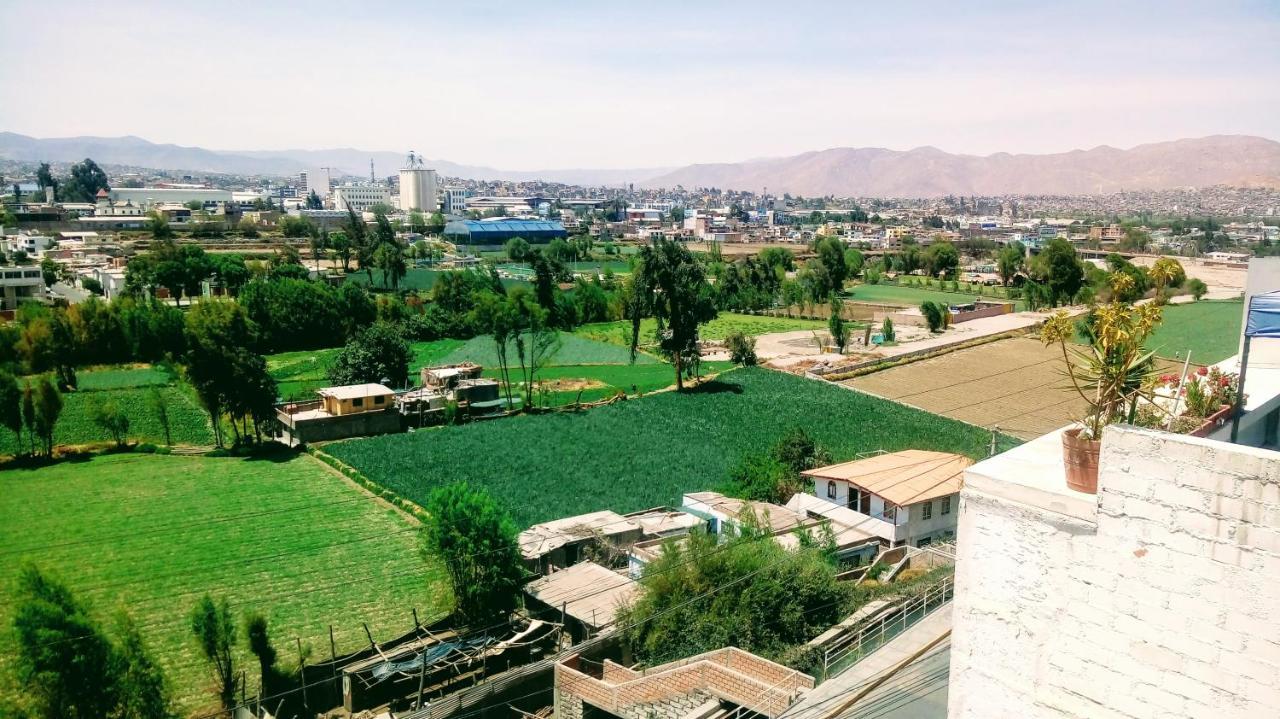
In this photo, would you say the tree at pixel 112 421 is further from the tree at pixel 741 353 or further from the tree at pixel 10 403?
the tree at pixel 741 353

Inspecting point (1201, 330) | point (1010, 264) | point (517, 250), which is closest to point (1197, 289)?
point (1010, 264)

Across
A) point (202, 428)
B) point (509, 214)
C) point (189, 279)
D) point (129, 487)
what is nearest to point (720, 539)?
point (129, 487)

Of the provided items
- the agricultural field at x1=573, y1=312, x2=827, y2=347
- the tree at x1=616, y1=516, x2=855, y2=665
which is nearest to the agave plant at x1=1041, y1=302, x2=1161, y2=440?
the tree at x1=616, y1=516, x2=855, y2=665

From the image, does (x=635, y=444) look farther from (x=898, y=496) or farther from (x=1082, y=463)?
(x=1082, y=463)

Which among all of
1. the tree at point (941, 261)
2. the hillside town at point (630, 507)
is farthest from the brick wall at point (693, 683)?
the tree at point (941, 261)

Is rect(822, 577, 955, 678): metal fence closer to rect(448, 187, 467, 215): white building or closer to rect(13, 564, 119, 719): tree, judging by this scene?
rect(13, 564, 119, 719): tree

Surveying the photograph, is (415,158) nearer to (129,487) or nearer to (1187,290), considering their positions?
(1187,290)
